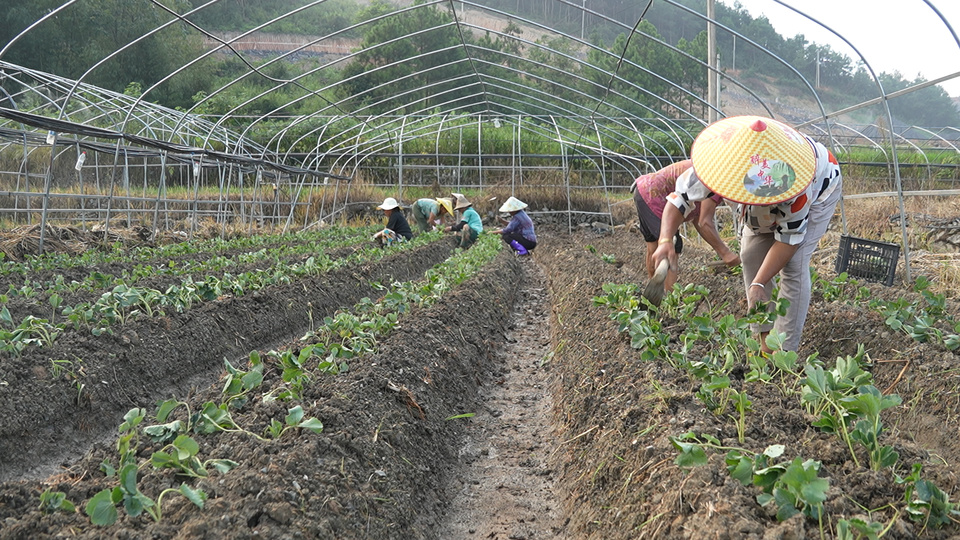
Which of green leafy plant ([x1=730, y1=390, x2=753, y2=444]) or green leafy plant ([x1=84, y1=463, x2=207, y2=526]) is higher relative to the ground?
green leafy plant ([x1=730, y1=390, x2=753, y2=444])

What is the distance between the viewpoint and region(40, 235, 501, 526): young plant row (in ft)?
7.06

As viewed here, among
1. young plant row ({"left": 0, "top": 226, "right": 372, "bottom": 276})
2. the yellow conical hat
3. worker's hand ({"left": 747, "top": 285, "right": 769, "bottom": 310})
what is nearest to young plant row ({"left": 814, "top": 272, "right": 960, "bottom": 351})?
worker's hand ({"left": 747, "top": 285, "right": 769, "bottom": 310})

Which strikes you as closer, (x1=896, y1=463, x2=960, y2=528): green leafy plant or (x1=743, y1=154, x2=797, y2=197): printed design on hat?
(x1=896, y1=463, x2=960, y2=528): green leafy plant

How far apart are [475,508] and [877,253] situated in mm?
5792

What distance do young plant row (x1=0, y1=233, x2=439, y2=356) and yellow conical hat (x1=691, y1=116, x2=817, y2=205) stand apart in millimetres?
4027

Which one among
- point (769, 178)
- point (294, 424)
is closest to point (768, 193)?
point (769, 178)

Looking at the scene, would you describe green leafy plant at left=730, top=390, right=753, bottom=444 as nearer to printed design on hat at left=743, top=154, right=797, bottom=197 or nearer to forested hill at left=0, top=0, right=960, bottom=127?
printed design on hat at left=743, top=154, right=797, bottom=197

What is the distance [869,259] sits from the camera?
741cm

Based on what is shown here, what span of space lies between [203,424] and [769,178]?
2739 millimetres

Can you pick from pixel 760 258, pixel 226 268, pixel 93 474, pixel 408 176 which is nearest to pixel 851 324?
pixel 760 258

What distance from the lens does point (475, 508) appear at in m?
3.38

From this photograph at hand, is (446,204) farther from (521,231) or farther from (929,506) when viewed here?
(929,506)

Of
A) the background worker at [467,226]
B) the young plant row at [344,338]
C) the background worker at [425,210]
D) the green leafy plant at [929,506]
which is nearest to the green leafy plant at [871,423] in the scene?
the green leafy plant at [929,506]

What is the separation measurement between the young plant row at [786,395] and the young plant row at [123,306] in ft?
11.8
